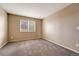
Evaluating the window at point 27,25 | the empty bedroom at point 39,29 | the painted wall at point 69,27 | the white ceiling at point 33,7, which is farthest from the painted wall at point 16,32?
the painted wall at point 69,27

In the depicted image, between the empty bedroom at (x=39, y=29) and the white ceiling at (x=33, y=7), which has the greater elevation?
the white ceiling at (x=33, y=7)

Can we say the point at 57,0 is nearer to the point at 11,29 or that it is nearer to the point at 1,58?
the point at 1,58

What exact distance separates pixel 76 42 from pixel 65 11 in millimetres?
1596

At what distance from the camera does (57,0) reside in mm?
1411

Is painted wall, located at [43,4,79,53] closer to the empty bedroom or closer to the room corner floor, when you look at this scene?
the empty bedroom

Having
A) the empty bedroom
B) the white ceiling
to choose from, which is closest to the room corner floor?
the empty bedroom

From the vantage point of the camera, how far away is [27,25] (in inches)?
269

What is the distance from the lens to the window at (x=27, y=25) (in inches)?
255

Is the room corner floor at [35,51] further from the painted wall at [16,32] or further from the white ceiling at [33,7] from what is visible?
the painted wall at [16,32]

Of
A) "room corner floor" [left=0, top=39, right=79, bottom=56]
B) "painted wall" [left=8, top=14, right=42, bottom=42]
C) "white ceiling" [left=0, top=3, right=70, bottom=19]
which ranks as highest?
"white ceiling" [left=0, top=3, right=70, bottom=19]

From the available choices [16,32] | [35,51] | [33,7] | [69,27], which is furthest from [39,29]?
[35,51]

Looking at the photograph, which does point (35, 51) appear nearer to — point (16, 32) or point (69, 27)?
point (69, 27)

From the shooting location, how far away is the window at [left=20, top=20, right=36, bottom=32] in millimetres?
6486

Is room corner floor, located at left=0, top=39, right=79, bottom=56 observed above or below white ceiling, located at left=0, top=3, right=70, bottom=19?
below
